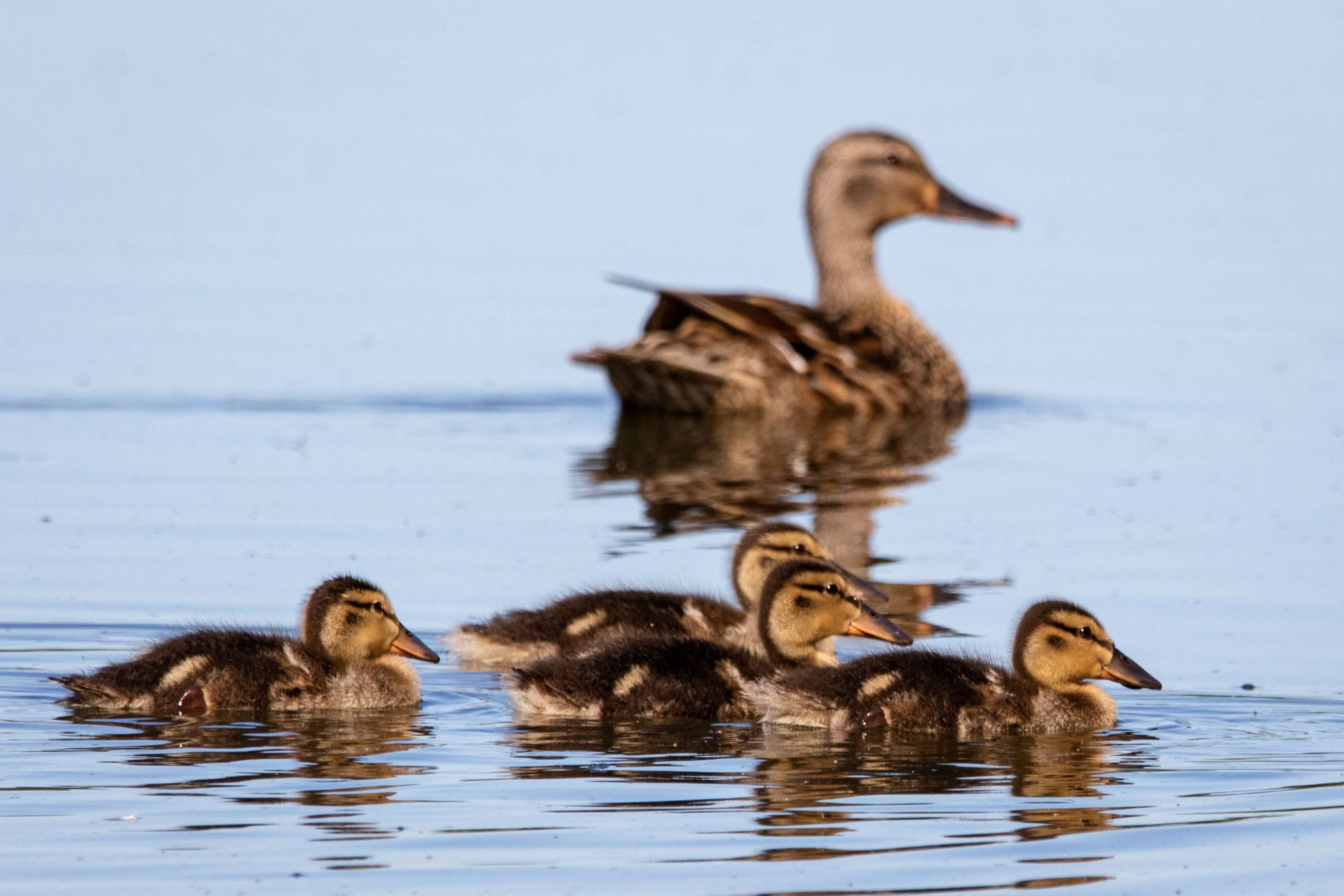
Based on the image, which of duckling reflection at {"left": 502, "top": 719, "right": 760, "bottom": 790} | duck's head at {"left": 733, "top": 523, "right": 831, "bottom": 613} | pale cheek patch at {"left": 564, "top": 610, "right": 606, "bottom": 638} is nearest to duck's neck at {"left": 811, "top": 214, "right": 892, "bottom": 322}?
duck's head at {"left": 733, "top": 523, "right": 831, "bottom": 613}

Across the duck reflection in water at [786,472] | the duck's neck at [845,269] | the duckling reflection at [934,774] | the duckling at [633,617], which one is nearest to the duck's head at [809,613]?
the duckling at [633,617]

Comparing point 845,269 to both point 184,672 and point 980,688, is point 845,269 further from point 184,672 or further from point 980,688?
point 184,672

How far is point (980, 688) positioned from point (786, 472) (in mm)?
5342

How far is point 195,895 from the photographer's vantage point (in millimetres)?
6180

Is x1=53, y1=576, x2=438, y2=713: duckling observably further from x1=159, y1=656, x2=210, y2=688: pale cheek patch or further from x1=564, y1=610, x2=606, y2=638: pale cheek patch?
x1=564, y1=610, x2=606, y2=638: pale cheek patch

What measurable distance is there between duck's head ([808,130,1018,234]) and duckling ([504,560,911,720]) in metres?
8.49

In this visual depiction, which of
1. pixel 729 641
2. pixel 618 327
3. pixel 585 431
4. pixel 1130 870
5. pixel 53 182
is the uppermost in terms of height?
pixel 53 182

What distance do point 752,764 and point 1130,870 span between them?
150 cm

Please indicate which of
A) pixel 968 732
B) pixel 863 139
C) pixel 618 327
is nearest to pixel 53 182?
pixel 618 327

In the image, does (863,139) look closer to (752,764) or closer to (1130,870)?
(752,764)

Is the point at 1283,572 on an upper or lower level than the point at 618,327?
lower

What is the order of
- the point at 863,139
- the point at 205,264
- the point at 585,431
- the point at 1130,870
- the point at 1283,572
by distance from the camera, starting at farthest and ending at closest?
the point at 205,264 < the point at 863,139 < the point at 585,431 < the point at 1283,572 < the point at 1130,870

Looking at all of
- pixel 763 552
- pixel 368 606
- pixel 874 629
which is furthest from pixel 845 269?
pixel 368 606

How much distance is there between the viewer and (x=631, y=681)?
8.44m
